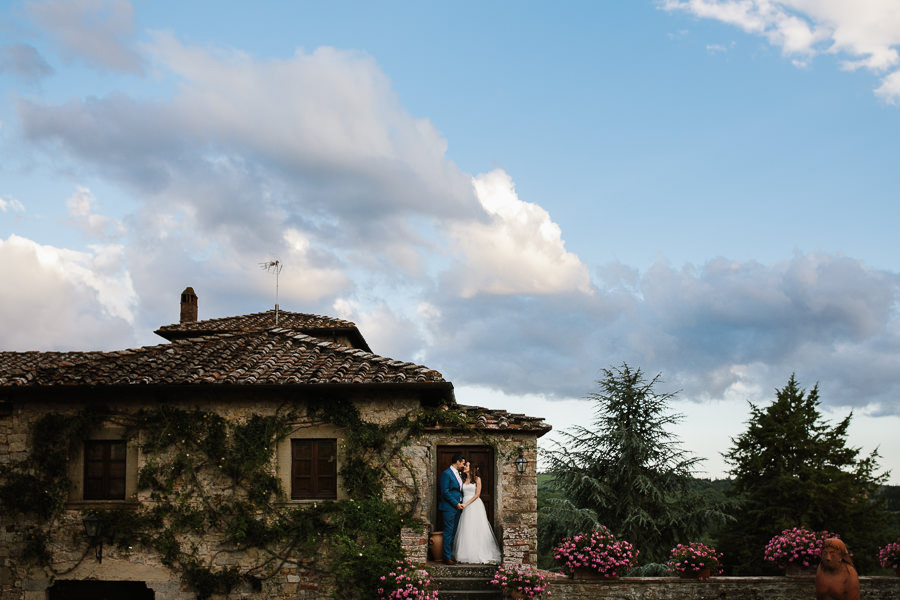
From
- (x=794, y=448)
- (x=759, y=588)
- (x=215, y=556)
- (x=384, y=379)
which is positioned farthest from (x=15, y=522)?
(x=794, y=448)

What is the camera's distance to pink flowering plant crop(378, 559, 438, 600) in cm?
1255

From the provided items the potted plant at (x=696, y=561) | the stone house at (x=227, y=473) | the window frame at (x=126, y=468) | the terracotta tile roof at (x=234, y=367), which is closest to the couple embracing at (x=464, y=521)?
the stone house at (x=227, y=473)

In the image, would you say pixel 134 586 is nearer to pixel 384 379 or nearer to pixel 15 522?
pixel 15 522

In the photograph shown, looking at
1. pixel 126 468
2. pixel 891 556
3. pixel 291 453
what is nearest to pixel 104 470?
pixel 126 468

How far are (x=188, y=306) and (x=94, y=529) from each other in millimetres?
11767

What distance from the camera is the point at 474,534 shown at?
14.3m

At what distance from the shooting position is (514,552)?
13703mm

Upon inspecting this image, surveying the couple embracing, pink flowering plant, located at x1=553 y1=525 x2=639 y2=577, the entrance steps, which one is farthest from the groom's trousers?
pink flowering plant, located at x1=553 y1=525 x2=639 y2=577

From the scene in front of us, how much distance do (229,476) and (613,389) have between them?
1211 centimetres

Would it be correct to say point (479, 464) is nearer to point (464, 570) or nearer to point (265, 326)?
point (464, 570)

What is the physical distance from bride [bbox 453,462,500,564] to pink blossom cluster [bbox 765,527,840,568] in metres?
5.76

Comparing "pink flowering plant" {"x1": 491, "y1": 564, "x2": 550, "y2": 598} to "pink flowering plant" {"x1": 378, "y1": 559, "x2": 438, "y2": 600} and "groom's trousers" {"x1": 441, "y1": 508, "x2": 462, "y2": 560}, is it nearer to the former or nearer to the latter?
"pink flowering plant" {"x1": 378, "y1": 559, "x2": 438, "y2": 600}

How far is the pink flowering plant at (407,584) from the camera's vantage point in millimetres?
12547

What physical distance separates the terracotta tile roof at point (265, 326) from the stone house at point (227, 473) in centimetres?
692
